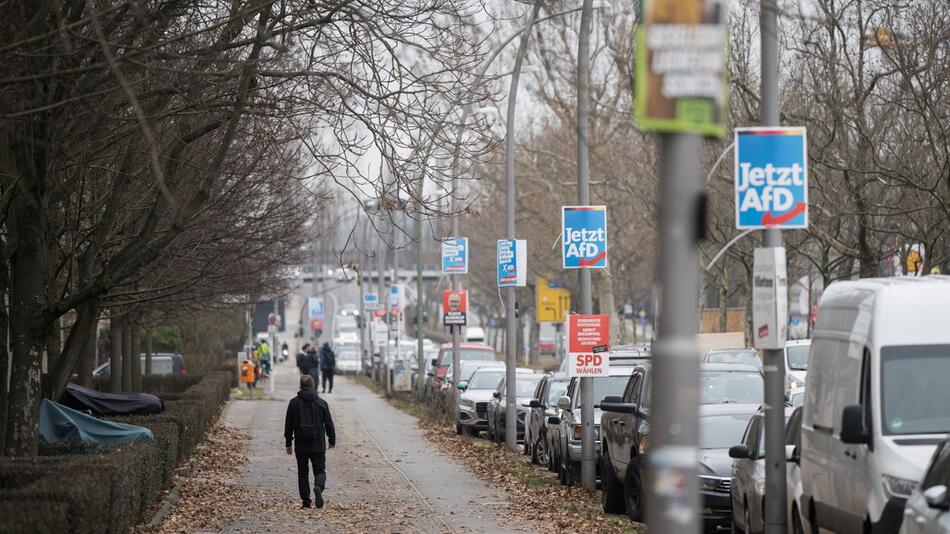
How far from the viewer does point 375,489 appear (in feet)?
72.2

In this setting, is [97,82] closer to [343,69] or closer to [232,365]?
[343,69]

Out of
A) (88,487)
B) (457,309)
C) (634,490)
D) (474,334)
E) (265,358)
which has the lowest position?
(634,490)

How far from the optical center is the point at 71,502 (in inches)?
426

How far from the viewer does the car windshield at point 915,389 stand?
11.1 m

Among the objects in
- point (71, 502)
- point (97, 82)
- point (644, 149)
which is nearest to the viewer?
point (71, 502)

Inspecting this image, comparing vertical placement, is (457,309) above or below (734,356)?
above

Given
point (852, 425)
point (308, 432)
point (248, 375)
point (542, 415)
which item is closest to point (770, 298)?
point (852, 425)

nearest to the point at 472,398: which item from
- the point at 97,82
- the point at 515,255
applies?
the point at 515,255

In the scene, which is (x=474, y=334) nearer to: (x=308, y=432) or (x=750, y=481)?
(x=308, y=432)

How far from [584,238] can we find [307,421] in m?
4.76

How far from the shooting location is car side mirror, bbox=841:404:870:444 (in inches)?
417

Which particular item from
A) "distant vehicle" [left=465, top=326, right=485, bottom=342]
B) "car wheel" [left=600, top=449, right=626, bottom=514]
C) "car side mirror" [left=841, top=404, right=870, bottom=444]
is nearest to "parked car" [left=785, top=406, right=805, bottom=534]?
"car side mirror" [left=841, top=404, right=870, bottom=444]

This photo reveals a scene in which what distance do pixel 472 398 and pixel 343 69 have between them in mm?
19100

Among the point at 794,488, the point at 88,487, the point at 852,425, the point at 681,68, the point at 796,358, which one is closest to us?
the point at 681,68
